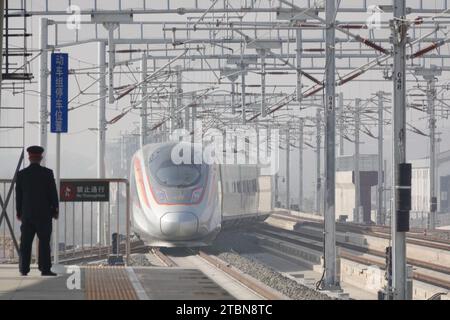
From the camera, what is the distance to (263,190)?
4553 centimetres

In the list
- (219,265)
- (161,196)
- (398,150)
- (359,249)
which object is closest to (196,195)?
(161,196)

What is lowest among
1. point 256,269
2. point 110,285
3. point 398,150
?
point 256,269

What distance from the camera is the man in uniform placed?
47.0 feet

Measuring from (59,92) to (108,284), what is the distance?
474cm

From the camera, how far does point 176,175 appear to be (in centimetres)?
2916

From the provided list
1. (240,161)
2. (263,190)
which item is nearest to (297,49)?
(240,161)

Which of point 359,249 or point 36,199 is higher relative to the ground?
point 36,199

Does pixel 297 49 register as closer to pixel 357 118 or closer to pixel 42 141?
pixel 42 141

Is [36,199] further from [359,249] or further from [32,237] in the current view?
[359,249]

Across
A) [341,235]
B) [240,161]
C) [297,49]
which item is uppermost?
[297,49]

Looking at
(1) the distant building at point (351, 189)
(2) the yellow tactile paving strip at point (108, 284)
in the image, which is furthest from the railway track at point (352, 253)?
(1) the distant building at point (351, 189)

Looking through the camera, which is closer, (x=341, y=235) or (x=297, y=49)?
(x=297, y=49)

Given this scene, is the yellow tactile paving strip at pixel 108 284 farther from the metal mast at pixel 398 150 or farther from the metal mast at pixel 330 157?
the metal mast at pixel 330 157
